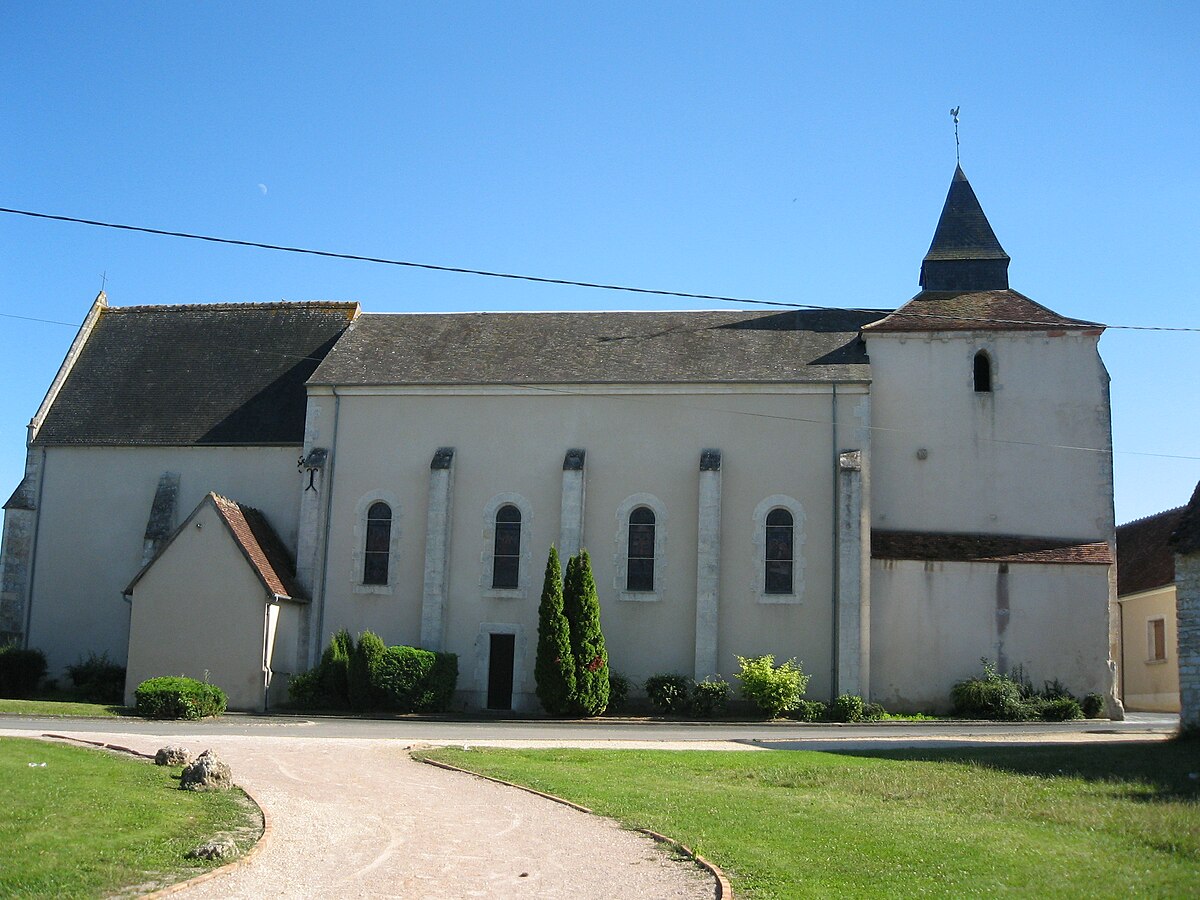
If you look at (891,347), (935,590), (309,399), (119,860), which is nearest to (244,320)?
(309,399)

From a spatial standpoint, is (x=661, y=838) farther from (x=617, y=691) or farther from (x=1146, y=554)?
(x=1146, y=554)

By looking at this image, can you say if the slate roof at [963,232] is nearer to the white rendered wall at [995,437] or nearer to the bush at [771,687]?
the white rendered wall at [995,437]

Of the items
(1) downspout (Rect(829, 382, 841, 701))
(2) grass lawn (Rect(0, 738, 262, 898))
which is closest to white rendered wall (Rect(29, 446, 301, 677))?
(1) downspout (Rect(829, 382, 841, 701))

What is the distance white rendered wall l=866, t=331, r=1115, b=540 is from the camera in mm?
31797

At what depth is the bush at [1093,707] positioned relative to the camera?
96.9ft

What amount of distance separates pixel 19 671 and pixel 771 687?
68.4ft

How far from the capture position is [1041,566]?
30.3 meters

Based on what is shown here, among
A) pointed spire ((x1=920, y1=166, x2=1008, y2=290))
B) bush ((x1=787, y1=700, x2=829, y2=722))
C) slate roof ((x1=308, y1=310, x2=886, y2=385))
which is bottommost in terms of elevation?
bush ((x1=787, y1=700, x2=829, y2=722))

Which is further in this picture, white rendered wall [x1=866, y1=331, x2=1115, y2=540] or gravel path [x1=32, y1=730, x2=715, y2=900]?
white rendered wall [x1=866, y1=331, x2=1115, y2=540]

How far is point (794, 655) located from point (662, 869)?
67.9 feet

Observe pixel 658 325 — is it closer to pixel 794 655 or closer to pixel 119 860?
pixel 794 655

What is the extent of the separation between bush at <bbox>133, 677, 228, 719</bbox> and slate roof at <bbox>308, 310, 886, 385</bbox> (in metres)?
10.7

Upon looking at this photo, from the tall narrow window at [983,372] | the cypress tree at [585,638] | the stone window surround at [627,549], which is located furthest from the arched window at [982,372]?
the cypress tree at [585,638]

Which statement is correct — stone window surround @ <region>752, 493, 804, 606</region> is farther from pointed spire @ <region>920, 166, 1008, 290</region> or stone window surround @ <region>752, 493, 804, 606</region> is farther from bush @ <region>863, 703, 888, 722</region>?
pointed spire @ <region>920, 166, 1008, 290</region>
